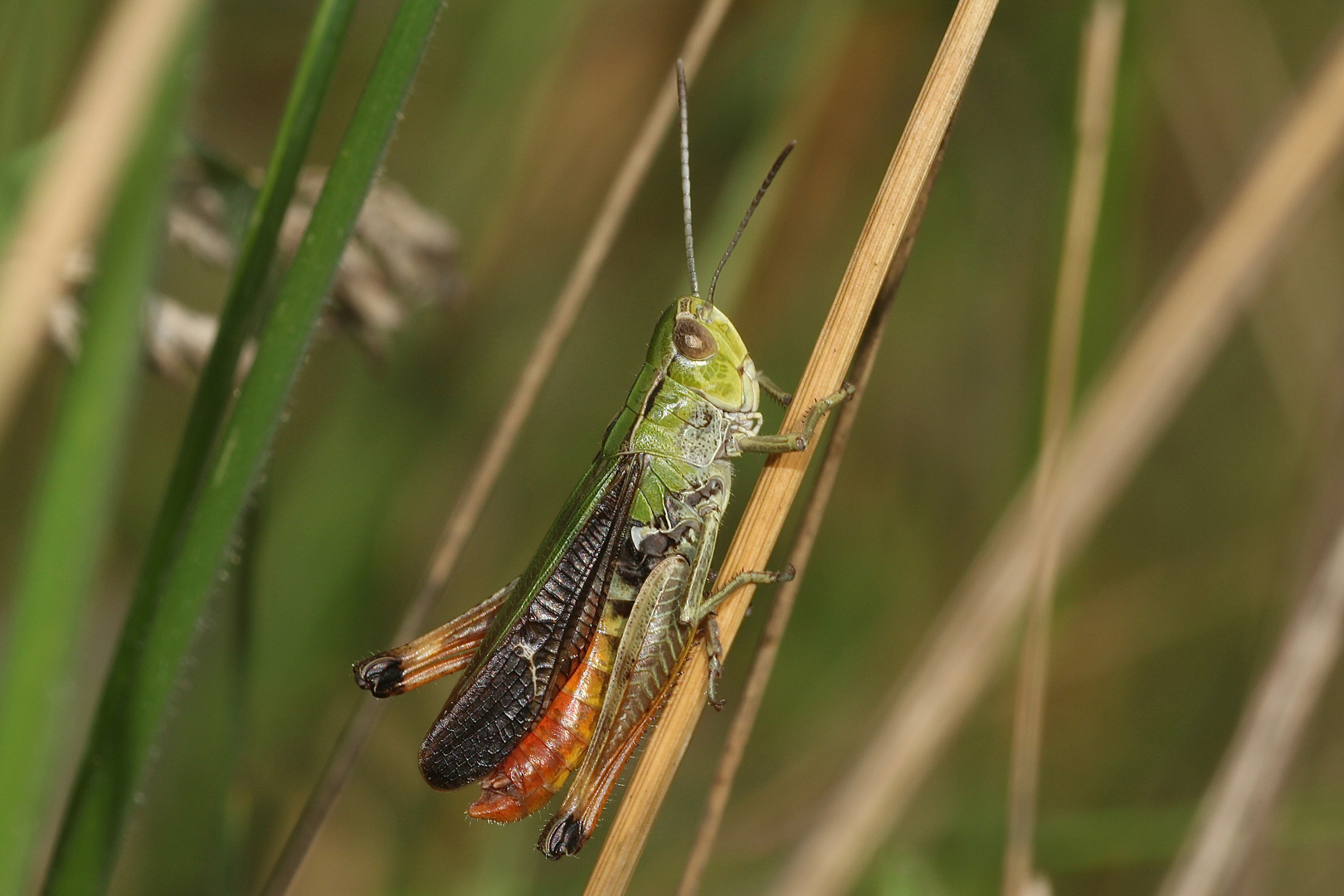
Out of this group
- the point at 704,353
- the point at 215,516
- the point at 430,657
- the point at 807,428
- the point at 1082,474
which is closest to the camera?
the point at 215,516

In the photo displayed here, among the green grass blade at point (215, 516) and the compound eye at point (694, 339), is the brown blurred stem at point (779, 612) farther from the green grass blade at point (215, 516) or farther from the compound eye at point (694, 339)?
the green grass blade at point (215, 516)

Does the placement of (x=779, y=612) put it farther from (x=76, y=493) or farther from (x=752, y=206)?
(x=76, y=493)

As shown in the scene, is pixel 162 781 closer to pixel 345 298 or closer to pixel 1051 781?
pixel 345 298

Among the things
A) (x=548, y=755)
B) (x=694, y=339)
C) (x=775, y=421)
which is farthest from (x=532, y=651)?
(x=775, y=421)

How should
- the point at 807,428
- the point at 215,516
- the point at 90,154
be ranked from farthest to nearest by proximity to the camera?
the point at 807,428
the point at 215,516
the point at 90,154

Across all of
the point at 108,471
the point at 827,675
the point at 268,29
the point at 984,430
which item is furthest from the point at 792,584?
the point at 268,29

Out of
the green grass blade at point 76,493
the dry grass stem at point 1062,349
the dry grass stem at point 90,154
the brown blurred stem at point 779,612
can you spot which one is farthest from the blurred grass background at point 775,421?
the dry grass stem at point 90,154

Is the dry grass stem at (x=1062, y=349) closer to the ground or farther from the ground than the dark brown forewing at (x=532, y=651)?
farther from the ground

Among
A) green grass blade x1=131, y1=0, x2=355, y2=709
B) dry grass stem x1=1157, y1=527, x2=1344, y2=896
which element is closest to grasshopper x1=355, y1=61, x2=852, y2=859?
green grass blade x1=131, y1=0, x2=355, y2=709
